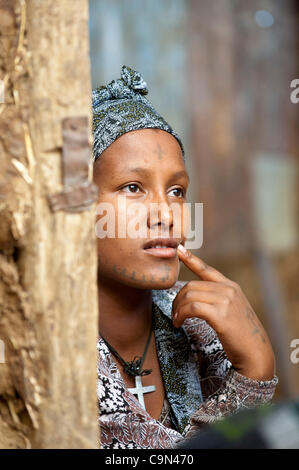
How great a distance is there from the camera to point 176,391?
1.62 meters

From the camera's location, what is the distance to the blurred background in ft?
13.5

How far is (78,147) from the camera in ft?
3.52

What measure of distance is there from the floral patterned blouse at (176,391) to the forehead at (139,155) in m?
0.46

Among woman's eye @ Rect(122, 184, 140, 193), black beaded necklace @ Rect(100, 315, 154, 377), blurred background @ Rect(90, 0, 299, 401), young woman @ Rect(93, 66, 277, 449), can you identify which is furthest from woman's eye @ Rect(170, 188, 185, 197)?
blurred background @ Rect(90, 0, 299, 401)

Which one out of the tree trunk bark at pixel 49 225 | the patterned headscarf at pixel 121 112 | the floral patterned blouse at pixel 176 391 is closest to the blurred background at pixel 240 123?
the patterned headscarf at pixel 121 112

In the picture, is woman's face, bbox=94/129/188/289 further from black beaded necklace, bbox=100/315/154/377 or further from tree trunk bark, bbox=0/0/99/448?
tree trunk bark, bbox=0/0/99/448

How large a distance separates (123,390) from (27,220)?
0.54 m

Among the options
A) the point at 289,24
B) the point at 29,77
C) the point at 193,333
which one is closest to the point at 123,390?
the point at 193,333

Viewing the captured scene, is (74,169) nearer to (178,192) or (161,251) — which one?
(161,251)

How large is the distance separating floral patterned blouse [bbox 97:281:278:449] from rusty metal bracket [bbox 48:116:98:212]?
51cm

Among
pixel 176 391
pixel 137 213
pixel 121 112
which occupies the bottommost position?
pixel 176 391

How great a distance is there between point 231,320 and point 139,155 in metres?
0.49

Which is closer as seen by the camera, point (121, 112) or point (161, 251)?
point (161, 251)

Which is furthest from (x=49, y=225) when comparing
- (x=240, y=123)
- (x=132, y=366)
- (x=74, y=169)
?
(x=240, y=123)
